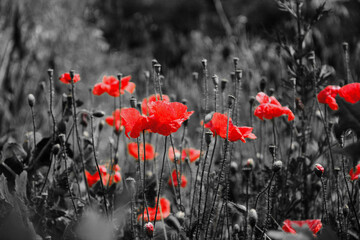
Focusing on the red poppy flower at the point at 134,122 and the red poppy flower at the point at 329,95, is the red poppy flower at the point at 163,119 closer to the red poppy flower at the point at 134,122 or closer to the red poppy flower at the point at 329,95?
the red poppy flower at the point at 134,122

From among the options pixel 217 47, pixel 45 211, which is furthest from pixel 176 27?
pixel 45 211

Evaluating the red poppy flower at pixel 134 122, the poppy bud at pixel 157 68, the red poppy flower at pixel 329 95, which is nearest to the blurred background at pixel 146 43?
the red poppy flower at pixel 329 95

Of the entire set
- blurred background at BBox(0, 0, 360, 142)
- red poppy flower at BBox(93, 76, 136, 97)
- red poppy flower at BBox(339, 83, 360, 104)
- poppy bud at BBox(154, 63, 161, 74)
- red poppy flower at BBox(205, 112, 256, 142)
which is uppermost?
blurred background at BBox(0, 0, 360, 142)

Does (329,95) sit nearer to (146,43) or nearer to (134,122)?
(134,122)

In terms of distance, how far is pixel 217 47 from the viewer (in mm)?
5289

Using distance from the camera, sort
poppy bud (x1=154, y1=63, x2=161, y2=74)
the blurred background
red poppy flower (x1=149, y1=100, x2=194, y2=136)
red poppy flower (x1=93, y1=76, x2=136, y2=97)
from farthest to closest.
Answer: the blurred background
red poppy flower (x1=93, y1=76, x2=136, y2=97)
poppy bud (x1=154, y1=63, x2=161, y2=74)
red poppy flower (x1=149, y1=100, x2=194, y2=136)

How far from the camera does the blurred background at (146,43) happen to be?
2.91 meters

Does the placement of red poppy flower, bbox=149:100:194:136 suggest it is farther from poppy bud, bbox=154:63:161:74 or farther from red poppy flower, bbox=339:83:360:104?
red poppy flower, bbox=339:83:360:104

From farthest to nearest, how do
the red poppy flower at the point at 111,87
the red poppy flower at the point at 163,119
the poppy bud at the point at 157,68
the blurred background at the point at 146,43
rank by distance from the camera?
the blurred background at the point at 146,43, the red poppy flower at the point at 111,87, the poppy bud at the point at 157,68, the red poppy flower at the point at 163,119

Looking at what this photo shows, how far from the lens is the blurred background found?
115 inches

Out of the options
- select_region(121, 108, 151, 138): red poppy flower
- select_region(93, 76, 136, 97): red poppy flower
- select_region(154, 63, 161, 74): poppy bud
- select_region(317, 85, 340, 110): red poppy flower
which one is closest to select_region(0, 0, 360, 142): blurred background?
select_region(93, 76, 136, 97): red poppy flower

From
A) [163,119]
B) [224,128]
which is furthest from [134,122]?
[224,128]

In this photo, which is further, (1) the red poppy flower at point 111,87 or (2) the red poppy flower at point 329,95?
(1) the red poppy flower at point 111,87

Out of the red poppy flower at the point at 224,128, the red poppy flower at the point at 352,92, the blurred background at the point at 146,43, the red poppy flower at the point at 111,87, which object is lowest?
the red poppy flower at the point at 224,128
